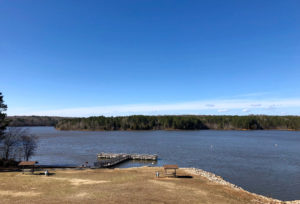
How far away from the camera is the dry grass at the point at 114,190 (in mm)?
19844

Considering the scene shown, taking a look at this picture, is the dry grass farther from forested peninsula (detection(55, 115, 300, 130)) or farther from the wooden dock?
forested peninsula (detection(55, 115, 300, 130))

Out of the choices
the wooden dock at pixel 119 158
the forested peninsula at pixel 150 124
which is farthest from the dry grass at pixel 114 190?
the forested peninsula at pixel 150 124

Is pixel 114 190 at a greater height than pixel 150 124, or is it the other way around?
pixel 150 124

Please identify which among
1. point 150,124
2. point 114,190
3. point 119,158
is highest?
point 150,124

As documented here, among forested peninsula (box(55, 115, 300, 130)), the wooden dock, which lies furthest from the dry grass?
forested peninsula (box(55, 115, 300, 130))

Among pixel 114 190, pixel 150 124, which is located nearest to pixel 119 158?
pixel 114 190

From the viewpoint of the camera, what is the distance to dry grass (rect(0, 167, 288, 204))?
19.8 meters

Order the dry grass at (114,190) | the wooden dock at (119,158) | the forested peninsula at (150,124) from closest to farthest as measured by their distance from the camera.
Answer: the dry grass at (114,190) < the wooden dock at (119,158) < the forested peninsula at (150,124)

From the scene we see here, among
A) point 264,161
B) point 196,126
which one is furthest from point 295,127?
point 264,161

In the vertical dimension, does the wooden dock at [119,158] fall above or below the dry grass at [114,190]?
below

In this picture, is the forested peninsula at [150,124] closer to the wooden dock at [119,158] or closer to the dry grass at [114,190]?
the wooden dock at [119,158]

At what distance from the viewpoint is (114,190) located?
74.3ft

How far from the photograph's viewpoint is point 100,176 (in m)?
30.2

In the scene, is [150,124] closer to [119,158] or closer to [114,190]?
[119,158]
